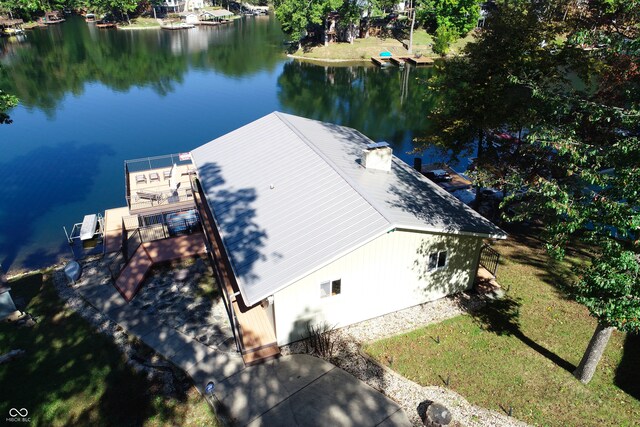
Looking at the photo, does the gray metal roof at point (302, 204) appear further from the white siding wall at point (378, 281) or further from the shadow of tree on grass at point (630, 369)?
the shadow of tree on grass at point (630, 369)

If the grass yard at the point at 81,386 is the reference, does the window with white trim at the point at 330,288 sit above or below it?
above

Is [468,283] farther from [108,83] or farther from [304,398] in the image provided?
[108,83]

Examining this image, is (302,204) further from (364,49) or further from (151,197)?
(364,49)

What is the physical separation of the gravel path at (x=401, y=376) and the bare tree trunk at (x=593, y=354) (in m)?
3.27

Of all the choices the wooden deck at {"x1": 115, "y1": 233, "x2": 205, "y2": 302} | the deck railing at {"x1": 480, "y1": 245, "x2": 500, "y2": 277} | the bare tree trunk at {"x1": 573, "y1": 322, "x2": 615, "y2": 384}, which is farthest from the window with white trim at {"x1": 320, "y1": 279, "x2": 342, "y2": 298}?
the wooden deck at {"x1": 115, "y1": 233, "x2": 205, "y2": 302}

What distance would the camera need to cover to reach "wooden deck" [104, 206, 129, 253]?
26.7 metres

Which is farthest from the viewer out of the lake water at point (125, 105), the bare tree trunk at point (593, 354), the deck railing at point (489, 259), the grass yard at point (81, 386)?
the lake water at point (125, 105)

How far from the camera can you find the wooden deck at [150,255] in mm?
21328

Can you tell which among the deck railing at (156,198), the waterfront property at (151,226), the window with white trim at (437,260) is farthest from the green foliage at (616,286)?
the deck railing at (156,198)

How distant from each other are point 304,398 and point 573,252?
16878mm

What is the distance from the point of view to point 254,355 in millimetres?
16703

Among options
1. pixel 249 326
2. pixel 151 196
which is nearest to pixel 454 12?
pixel 151 196

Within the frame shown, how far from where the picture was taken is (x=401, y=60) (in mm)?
83500
